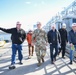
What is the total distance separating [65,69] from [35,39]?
2.06m

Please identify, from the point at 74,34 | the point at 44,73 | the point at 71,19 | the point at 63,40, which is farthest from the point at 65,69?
the point at 71,19

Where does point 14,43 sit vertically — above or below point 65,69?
above

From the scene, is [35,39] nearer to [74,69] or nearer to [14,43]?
[14,43]

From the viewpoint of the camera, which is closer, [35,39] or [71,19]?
[35,39]

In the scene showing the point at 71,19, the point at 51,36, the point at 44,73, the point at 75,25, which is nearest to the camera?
the point at 44,73

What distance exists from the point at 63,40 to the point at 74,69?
11.4ft

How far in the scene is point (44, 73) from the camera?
8203 mm

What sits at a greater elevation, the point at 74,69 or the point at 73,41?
the point at 73,41

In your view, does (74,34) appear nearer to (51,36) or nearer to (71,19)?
(51,36)

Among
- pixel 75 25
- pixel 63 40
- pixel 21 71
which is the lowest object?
pixel 21 71

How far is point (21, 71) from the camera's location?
880cm

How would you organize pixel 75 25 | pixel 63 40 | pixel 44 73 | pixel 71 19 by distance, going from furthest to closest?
pixel 71 19 < pixel 63 40 < pixel 75 25 < pixel 44 73

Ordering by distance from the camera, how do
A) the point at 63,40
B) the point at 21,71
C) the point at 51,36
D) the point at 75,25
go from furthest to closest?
the point at 63,40
the point at 51,36
the point at 75,25
the point at 21,71

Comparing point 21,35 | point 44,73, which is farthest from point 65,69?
point 21,35
